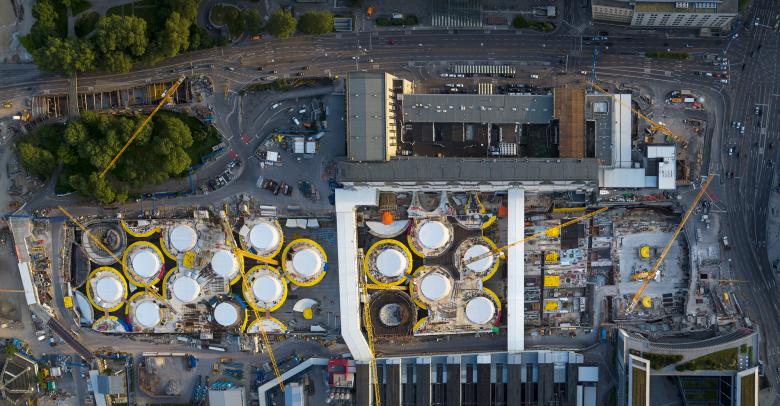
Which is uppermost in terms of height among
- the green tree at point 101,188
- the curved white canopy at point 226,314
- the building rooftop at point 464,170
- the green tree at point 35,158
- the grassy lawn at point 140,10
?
the grassy lawn at point 140,10

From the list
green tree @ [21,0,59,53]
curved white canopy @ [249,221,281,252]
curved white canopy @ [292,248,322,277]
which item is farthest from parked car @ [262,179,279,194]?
green tree @ [21,0,59,53]

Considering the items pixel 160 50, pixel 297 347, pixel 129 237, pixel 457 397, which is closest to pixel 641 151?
pixel 457 397

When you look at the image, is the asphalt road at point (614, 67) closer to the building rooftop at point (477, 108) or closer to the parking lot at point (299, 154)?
the parking lot at point (299, 154)

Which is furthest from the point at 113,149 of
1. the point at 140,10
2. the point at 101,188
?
the point at 140,10

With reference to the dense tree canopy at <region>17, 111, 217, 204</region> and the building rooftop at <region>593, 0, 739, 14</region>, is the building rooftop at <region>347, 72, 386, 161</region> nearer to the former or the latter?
the dense tree canopy at <region>17, 111, 217, 204</region>

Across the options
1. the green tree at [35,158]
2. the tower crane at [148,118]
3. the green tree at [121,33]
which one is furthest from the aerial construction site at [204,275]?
the green tree at [121,33]

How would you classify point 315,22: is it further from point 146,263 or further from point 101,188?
point 146,263
